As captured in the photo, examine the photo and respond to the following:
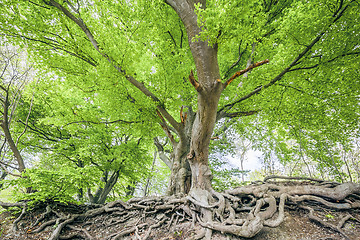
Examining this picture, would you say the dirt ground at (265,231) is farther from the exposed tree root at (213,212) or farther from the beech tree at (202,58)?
the beech tree at (202,58)

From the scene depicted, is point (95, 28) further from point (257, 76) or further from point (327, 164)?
point (327, 164)

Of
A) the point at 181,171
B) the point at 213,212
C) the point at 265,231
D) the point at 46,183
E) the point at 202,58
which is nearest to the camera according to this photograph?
the point at 265,231

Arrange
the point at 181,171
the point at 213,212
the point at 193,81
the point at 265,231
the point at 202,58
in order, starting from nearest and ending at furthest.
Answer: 1. the point at 265,231
2. the point at 193,81
3. the point at 202,58
4. the point at 213,212
5. the point at 181,171

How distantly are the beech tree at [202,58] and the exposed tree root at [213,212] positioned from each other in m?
0.08

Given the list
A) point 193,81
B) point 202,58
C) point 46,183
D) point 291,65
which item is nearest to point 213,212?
point 193,81

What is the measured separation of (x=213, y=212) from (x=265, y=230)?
3.49ft

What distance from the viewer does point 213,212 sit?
3.41m

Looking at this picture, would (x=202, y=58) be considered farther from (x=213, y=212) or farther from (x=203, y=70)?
(x=213, y=212)

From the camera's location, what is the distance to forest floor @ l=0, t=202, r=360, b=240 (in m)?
2.50

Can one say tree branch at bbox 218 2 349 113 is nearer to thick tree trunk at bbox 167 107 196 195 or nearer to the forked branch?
thick tree trunk at bbox 167 107 196 195

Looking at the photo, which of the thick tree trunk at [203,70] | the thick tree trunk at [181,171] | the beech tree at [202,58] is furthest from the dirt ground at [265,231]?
the thick tree trunk at [203,70]

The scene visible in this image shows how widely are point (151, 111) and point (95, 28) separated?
2.72 m

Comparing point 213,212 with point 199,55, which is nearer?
point 199,55

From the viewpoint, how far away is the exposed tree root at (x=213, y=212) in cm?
280
